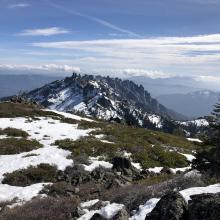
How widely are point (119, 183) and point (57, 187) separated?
384 centimetres

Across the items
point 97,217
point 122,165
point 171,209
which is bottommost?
point 122,165

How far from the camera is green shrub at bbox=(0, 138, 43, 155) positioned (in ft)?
102

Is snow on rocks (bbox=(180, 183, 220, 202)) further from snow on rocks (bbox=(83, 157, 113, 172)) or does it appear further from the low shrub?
snow on rocks (bbox=(83, 157, 113, 172))

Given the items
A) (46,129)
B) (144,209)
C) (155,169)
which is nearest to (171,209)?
(144,209)

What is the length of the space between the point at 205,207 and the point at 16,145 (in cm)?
2349

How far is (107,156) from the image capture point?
100ft

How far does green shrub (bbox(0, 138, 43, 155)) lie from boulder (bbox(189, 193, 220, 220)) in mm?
21869

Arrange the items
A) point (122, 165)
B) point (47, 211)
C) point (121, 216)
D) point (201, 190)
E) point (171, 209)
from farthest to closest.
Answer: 1. point (122, 165)
2. point (47, 211)
3. point (201, 190)
4. point (121, 216)
5. point (171, 209)

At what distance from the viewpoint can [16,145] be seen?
32.3m

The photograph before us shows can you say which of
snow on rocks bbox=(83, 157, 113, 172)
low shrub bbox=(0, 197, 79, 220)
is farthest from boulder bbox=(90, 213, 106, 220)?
snow on rocks bbox=(83, 157, 113, 172)

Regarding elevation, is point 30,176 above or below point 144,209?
below

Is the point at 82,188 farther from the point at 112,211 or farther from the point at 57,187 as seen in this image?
the point at 112,211

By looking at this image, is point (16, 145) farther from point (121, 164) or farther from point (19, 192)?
point (19, 192)

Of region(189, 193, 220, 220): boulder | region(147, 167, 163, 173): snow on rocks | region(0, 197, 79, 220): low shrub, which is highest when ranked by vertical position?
region(189, 193, 220, 220): boulder
